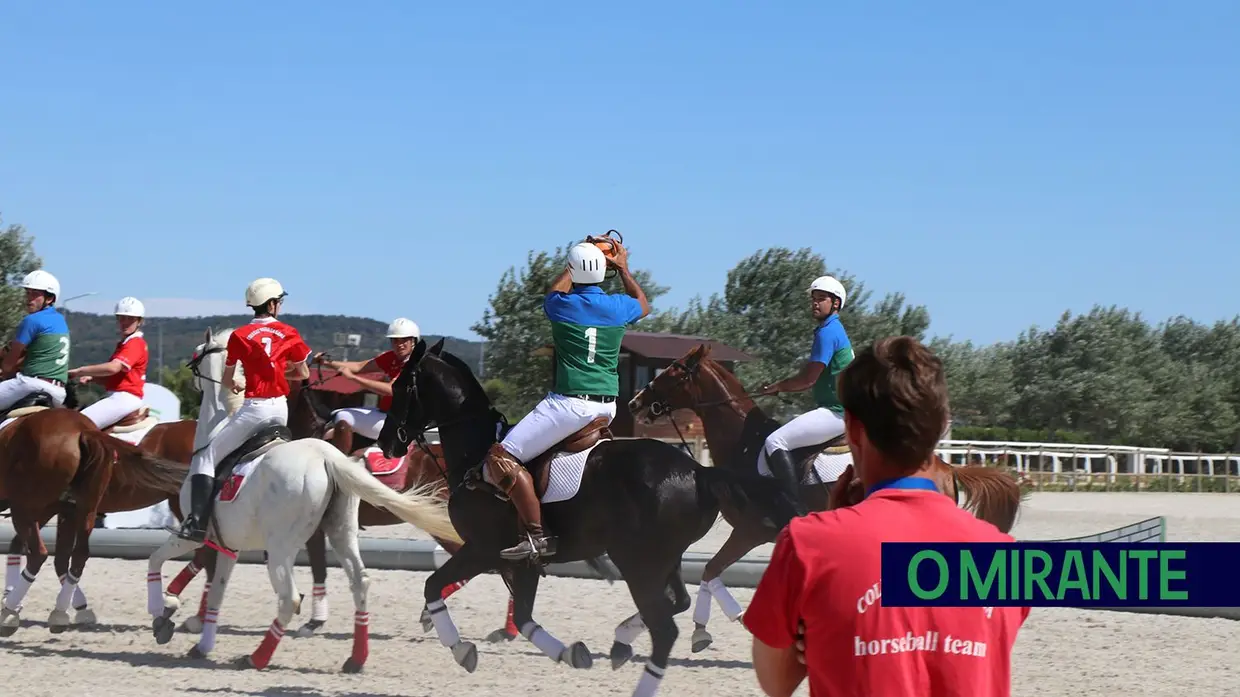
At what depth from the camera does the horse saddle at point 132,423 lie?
39.6 feet

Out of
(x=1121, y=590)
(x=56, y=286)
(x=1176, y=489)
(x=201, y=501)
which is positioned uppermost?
(x=56, y=286)

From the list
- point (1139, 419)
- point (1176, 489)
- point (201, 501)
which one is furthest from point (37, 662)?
point (1139, 419)

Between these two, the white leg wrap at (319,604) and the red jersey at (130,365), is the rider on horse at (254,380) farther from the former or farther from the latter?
the red jersey at (130,365)

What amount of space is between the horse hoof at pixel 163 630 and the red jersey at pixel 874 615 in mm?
7895

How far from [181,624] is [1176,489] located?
97.8 feet

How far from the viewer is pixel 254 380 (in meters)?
9.47

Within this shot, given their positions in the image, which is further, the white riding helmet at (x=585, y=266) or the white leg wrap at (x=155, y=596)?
the white leg wrap at (x=155, y=596)

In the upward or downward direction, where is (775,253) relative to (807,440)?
upward

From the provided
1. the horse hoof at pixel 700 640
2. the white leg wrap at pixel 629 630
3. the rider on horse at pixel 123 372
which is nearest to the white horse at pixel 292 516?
the white leg wrap at pixel 629 630

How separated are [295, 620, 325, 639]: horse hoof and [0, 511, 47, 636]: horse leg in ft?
6.76

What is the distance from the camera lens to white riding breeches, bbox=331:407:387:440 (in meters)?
11.5

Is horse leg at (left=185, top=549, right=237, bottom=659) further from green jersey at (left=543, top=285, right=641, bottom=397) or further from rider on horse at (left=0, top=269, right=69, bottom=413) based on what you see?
rider on horse at (left=0, top=269, right=69, bottom=413)

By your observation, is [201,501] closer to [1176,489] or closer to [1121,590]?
[1121,590]

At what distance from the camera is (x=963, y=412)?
6431 centimetres
